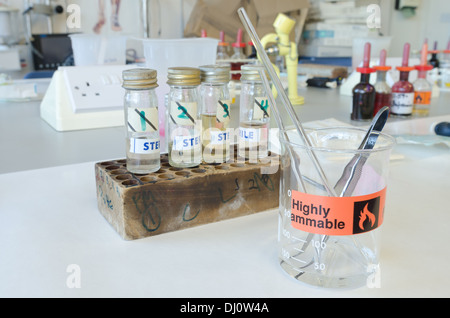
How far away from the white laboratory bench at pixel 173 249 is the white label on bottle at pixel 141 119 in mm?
143

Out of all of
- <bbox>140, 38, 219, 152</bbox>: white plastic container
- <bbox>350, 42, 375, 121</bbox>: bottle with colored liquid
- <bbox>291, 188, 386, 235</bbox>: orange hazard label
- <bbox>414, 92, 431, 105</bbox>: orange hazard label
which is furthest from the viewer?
<bbox>414, 92, 431, 105</bbox>: orange hazard label

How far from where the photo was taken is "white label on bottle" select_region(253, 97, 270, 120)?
72 cm

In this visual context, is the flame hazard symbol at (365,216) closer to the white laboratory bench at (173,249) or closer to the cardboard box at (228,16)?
the white laboratory bench at (173,249)

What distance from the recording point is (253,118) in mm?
725

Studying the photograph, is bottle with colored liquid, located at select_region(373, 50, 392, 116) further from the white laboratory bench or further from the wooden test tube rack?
the wooden test tube rack

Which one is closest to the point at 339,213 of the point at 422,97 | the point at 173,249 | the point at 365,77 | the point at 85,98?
the point at 173,249

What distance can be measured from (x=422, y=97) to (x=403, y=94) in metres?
0.24

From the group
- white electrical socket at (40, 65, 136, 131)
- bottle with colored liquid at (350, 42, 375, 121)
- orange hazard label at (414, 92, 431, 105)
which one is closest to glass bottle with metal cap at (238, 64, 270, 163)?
white electrical socket at (40, 65, 136, 131)

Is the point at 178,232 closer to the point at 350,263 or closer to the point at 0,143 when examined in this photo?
the point at 350,263

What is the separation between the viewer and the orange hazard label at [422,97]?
1.61 metres

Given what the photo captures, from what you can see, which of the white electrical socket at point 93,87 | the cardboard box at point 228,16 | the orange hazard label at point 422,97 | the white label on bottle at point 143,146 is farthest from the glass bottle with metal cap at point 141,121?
the cardboard box at point 228,16

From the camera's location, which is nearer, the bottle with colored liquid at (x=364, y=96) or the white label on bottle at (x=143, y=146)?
the white label on bottle at (x=143, y=146)

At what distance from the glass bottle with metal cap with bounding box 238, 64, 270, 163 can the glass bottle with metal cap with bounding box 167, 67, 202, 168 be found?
0.32 feet

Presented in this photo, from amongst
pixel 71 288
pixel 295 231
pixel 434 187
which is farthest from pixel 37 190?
pixel 434 187
